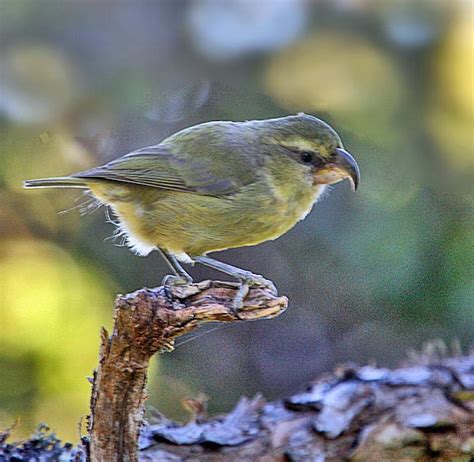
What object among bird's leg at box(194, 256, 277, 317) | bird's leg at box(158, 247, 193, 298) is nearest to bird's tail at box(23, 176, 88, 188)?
bird's leg at box(158, 247, 193, 298)

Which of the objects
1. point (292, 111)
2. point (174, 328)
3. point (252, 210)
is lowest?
point (174, 328)

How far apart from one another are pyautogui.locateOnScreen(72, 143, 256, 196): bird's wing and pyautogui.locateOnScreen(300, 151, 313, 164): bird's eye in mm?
189

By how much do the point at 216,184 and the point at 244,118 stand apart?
1108 millimetres

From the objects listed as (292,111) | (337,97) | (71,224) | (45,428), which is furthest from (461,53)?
(45,428)

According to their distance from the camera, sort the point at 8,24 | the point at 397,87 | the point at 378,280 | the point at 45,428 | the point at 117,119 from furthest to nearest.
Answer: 1. the point at 8,24
2. the point at 397,87
3. the point at 117,119
4. the point at 378,280
5. the point at 45,428

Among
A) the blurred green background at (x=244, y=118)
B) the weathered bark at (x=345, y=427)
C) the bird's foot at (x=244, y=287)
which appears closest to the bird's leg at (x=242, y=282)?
the bird's foot at (x=244, y=287)

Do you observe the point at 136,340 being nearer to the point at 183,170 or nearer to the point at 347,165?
the point at 183,170

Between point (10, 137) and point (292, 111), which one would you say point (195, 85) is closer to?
point (292, 111)

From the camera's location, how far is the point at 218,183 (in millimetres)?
2809

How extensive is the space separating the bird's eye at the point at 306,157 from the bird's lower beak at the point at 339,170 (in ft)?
0.15

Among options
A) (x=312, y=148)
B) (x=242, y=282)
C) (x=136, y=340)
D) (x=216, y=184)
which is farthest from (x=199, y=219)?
(x=136, y=340)

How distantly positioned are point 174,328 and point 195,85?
2090 millimetres

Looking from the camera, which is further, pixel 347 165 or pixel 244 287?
pixel 347 165

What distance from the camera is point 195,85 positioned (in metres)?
4.04
